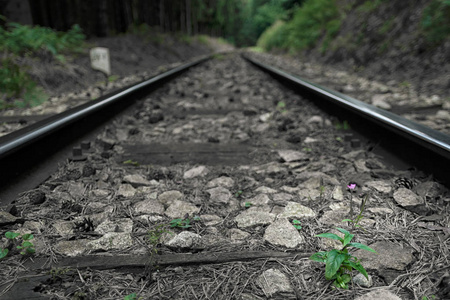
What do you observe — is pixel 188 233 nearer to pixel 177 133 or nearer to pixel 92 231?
pixel 92 231

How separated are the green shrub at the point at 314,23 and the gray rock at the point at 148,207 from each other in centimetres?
1019

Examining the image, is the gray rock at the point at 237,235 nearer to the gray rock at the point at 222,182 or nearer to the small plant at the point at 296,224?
the small plant at the point at 296,224

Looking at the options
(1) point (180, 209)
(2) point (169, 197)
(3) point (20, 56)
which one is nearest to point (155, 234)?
(1) point (180, 209)

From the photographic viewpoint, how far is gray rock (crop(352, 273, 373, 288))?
1002 mm

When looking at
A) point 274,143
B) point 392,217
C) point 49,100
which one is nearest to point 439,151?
point 392,217

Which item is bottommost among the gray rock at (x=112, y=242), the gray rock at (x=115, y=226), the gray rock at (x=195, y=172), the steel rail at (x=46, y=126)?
the gray rock at (x=195, y=172)

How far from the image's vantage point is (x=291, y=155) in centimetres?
218

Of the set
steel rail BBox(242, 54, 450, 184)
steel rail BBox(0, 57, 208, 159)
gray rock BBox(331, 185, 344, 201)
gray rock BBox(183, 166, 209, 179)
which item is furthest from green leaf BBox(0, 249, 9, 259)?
steel rail BBox(242, 54, 450, 184)

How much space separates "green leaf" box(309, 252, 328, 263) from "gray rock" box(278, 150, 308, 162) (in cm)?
104

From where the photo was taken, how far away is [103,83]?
5859 mm

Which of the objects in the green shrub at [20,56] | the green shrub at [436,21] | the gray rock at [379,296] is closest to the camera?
the gray rock at [379,296]

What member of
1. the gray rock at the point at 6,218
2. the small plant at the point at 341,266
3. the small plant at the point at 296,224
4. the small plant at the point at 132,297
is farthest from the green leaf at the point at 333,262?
the gray rock at the point at 6,218

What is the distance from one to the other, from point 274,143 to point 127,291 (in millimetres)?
1699

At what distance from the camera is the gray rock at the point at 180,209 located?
1492mm
